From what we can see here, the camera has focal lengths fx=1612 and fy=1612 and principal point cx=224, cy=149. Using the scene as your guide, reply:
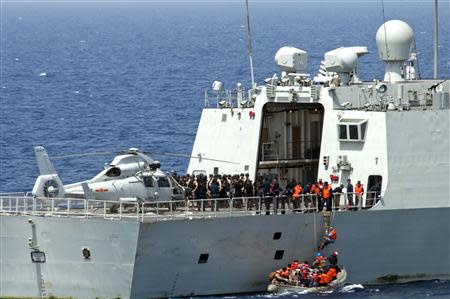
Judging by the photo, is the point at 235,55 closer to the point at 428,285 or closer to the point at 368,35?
the point at 368,35

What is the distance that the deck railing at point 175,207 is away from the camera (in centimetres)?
4238

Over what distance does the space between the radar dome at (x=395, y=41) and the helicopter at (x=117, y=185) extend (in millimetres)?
8195

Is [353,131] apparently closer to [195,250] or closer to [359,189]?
[359,189]

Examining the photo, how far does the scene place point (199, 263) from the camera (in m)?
42.2

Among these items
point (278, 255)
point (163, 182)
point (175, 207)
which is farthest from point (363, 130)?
point (175, 207)

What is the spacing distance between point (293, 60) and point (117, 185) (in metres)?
7.77

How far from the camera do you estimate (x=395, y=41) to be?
48250 mm

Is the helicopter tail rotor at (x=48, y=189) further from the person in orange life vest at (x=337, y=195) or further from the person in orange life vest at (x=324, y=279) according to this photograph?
the person in orange life vest at (x=337, y=195)

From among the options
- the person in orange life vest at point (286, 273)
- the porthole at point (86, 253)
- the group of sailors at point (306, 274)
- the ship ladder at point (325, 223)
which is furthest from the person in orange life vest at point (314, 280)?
the porthole at point (86, 253)

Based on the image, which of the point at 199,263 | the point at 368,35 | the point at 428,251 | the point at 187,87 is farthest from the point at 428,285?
the point at 368,35

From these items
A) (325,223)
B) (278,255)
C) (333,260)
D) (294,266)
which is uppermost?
(325,223)

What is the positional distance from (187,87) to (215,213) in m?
73.6

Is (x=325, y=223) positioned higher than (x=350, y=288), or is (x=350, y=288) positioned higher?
(x=325, y=223)

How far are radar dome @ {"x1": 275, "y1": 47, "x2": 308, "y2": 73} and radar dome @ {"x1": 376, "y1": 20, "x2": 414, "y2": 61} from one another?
2345 millimetres
